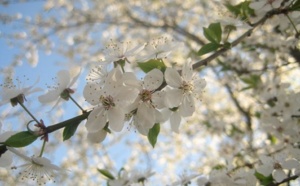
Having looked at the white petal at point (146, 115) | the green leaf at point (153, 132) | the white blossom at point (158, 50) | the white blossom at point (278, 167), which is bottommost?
the white blossom at point (278, 167)

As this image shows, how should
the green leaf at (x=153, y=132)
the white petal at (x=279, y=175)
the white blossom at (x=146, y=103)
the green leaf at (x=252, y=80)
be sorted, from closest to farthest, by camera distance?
the white blossom at (x=146, y=103) → the green leaf at (x=153, y=132) → the white petal at (x=279, y=175) → the green leaf at (x=252, y=80)

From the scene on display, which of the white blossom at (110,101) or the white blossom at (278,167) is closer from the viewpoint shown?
the white blossom at (110,101)

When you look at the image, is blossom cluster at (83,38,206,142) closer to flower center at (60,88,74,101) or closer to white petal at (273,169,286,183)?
flower center at (60,88,74,101)

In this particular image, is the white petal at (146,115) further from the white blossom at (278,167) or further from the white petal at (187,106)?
the white blossom at (278,167)

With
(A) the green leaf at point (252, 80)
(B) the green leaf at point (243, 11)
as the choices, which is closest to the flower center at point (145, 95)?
(B) the green leaf at point (243, 11)

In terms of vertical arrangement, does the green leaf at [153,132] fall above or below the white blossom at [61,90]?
below

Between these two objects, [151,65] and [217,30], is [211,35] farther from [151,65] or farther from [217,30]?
[151,65]

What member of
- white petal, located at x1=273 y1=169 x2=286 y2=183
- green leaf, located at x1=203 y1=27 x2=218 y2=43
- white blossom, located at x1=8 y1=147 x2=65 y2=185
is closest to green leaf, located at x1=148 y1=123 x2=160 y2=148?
white blossom, located at x1=8 y1=147 x2=65 y2=185

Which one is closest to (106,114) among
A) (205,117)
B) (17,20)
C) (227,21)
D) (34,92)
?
(34,92)
